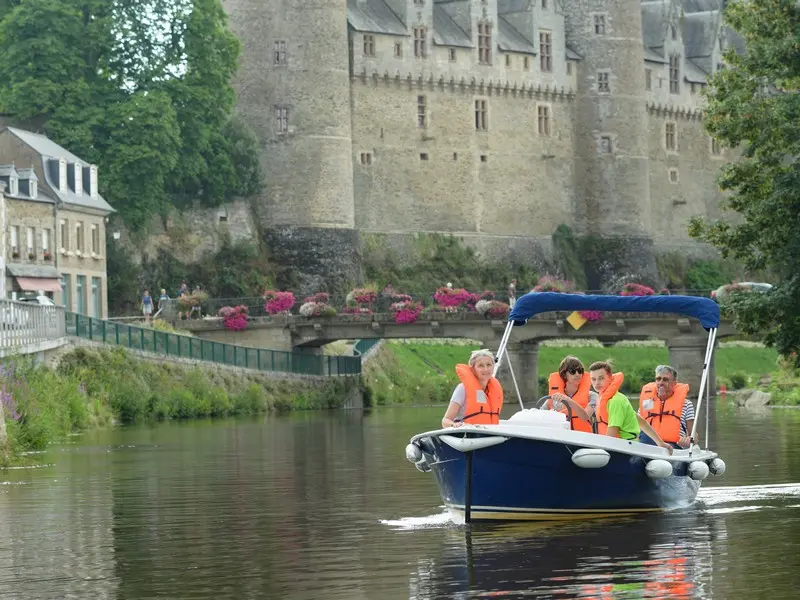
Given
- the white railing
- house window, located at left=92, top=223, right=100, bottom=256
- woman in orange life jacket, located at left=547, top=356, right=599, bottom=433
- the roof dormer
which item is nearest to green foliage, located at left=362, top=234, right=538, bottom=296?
house window, located at left=92, top=223, right=100, bottom=256

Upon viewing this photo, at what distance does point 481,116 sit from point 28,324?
1653 inches

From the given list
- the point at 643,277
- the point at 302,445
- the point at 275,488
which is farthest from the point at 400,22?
the point at 275,488

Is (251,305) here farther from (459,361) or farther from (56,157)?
(56,157)

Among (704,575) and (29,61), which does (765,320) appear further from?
(29,61)

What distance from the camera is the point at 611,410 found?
21328 millimetres

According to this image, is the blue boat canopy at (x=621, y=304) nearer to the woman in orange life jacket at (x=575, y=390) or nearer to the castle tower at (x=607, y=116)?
the woman in orange life jacket at (x=575, y=390)

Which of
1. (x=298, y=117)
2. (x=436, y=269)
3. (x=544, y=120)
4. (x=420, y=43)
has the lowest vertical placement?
(x=436, y=269)

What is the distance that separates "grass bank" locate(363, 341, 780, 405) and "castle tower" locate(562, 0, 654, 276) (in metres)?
8.11

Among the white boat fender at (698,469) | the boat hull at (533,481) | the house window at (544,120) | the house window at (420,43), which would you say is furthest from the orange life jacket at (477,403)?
the house window at (544,120)

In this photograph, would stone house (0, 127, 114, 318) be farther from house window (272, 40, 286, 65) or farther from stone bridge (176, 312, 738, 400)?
house window (272, 40, 286, 65)

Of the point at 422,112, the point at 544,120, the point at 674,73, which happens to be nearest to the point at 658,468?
the point at 422,112

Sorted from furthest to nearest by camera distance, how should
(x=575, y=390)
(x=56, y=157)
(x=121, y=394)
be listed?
1. (x=56, y=157)
2. (x=121, y=394)
3. (x=575, y=390)

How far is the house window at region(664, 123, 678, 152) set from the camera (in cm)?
9500

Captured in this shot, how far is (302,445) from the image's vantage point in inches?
1460
